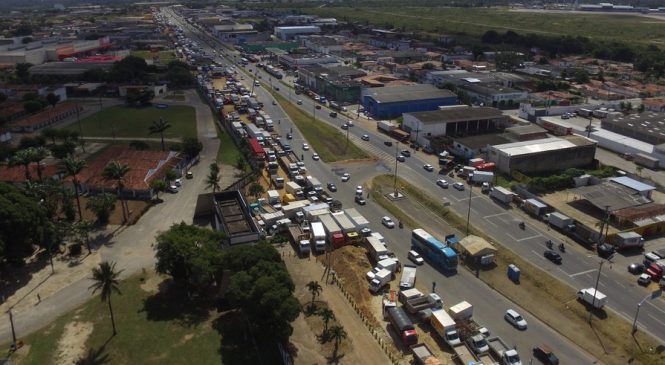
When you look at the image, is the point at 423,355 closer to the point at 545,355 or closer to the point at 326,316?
the point at 326,316

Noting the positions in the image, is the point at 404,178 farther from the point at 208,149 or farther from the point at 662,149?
the point at 662,149

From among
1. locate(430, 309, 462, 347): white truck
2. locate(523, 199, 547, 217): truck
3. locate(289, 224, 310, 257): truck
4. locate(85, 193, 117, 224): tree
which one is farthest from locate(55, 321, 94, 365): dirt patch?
Result: locate(523, 199, 547, 217): truck

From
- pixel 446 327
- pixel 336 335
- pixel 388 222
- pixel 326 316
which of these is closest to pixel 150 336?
pixel 326 316

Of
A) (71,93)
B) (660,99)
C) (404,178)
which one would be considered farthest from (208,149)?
A: (660,99)

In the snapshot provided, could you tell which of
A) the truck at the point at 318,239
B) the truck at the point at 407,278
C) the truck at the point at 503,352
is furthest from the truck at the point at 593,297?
the truck at the point at 318,239

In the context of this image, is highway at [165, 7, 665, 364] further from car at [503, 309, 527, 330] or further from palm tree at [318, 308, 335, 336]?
palm tree at [318, 308, 335, 336]

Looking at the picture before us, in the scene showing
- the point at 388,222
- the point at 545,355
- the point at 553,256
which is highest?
the point at 388,222

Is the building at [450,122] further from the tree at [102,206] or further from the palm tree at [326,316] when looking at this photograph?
the tree at [102,206]
